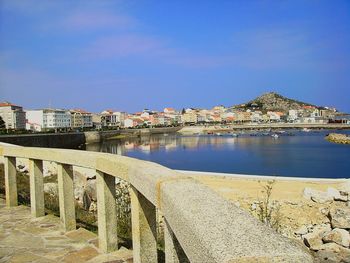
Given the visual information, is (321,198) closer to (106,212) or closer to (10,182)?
(10,182)

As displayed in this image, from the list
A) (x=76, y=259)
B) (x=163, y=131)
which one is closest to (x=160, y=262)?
(x=76, y=259)

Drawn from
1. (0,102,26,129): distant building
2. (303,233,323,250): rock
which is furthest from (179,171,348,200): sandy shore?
(0,102,26,129): distant building

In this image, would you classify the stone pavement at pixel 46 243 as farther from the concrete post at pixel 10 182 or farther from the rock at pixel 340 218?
the rock at pixel 340 218

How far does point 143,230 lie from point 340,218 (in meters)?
11.7

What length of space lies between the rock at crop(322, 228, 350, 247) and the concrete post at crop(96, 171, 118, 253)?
9461 mm

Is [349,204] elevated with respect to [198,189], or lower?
lower

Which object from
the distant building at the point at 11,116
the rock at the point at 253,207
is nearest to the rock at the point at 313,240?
the rock at the point at 253,207

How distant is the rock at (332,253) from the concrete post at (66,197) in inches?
299

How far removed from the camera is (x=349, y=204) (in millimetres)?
15281

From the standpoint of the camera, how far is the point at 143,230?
2938 mm

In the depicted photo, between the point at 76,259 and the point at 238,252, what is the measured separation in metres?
2.81

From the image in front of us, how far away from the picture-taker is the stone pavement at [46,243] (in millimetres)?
3611

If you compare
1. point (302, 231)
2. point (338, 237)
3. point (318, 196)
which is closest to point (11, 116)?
point (318, 196)

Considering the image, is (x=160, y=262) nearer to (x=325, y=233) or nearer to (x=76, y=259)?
(x=76, y=259)
